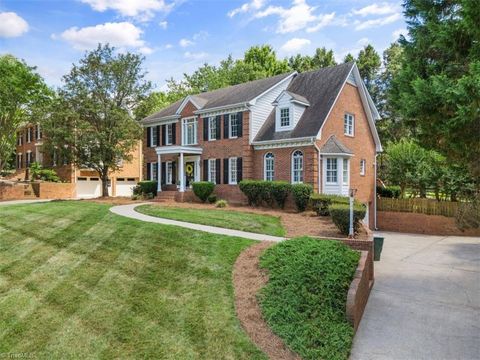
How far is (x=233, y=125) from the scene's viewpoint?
23.0 m

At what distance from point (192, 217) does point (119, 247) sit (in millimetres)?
4322

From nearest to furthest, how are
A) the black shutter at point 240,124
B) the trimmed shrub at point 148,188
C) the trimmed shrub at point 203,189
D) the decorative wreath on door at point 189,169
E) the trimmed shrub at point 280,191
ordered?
the trimmed shrub at point 280,191, the black shutter at point 240,124, the trimmed shrub at point 203,189, the decorative wreath on door at point 189,169, the trimmed shrub at point 148,188

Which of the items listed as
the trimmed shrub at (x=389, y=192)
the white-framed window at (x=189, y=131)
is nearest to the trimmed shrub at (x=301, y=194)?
the white-framed window at (x=189, y=131)

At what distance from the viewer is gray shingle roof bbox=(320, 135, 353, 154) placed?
20.1m

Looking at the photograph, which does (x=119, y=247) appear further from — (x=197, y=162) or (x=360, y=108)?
(x=360, y=108)

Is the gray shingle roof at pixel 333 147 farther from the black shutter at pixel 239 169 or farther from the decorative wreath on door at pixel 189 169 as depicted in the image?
the decorative wreath on door at pixel 189 169

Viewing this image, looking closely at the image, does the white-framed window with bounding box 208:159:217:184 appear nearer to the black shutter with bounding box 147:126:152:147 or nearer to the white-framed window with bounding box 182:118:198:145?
the white-framed window with bounding box 182:118:198:145

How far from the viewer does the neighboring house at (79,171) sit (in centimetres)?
3353

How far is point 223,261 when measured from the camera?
9922mm

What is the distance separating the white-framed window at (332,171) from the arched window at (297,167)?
1.42m

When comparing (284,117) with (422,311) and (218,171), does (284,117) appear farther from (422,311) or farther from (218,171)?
(422,311)

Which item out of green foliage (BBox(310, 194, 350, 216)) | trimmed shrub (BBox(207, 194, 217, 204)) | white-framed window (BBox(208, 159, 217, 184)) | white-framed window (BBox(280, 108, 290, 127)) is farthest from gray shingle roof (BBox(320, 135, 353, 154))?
white-framed window (BBox(208, 159, 217, 184))

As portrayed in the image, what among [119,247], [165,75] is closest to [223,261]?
[119,247]

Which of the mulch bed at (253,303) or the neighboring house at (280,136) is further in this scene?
the neighboring house at (280,136)
